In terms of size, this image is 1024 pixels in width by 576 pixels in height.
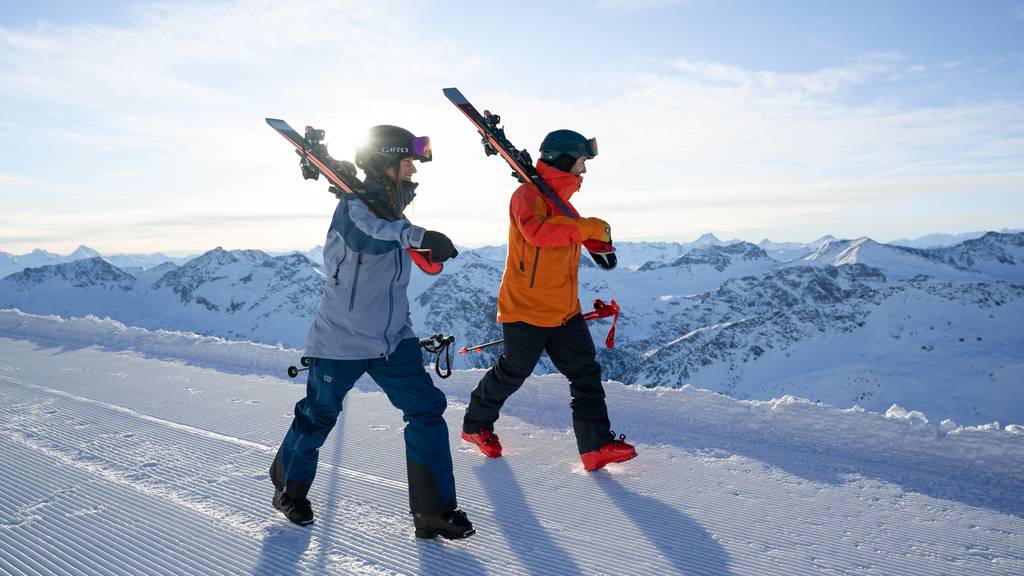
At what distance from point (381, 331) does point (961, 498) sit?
3.65 metres

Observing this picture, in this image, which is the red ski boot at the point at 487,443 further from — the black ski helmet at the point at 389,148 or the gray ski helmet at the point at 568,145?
the black ski helmet at the point at 389,148

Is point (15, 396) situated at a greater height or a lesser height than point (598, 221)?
lesser

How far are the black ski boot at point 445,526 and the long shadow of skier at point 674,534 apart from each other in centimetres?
98

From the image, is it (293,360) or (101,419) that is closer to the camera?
(101,419)

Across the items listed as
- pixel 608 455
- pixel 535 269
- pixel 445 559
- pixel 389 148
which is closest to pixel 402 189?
pixel 389 148

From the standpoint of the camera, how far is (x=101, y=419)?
584 centimetres

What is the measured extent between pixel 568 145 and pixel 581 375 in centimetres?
162

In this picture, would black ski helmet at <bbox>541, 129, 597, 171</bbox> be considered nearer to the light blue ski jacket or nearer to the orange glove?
the orange glove

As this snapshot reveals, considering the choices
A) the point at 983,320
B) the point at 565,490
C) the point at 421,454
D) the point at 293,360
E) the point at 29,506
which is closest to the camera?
the point at 421,454

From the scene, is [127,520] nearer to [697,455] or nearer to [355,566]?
[355,566]

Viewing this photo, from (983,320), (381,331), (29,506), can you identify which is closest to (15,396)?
(29,506)

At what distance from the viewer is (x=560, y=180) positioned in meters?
4.51

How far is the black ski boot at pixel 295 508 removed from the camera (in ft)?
12.0

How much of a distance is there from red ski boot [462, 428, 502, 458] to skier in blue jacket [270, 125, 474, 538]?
1.20m
